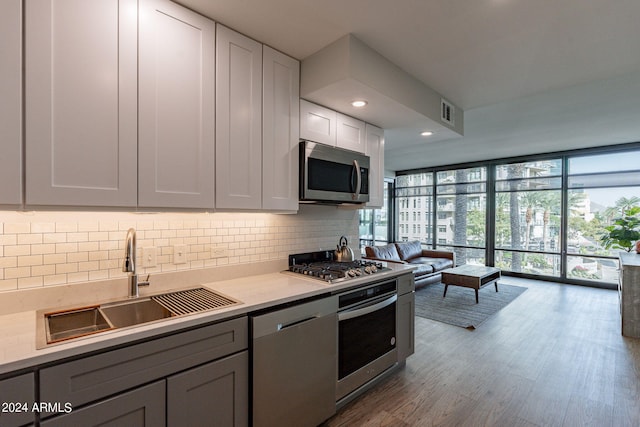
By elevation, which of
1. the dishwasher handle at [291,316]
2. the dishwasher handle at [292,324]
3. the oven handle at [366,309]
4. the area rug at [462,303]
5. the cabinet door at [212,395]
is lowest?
the area rug at [462,303]

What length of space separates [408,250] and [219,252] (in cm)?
501

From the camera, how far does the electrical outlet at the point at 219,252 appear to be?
205 cm

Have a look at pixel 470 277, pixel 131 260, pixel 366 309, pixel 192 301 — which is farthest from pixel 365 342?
pixel 470 277

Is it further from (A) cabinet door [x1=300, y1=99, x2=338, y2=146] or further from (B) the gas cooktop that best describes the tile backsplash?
(A) cabinet door [x1=300, y1=99, x2=338, y2=146]

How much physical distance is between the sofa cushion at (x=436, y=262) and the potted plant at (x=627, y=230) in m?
2.61

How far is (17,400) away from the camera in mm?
960

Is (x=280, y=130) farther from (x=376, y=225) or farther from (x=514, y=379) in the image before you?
(x=376, y=225)

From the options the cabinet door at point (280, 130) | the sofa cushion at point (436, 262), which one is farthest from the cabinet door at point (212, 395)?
the sofa cushion at point (436, 262)

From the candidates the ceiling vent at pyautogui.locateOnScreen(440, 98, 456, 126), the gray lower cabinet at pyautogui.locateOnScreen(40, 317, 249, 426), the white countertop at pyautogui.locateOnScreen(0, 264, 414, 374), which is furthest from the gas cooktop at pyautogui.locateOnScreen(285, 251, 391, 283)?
the ceiling vent at pyautogui.locateOnScreen(440, 98, 456, 126)

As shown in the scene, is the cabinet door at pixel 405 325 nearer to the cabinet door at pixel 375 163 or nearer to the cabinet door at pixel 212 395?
the cabinet door at pixel 375 163

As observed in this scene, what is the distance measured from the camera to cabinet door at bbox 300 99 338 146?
2.24 meters

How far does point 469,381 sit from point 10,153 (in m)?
3.18

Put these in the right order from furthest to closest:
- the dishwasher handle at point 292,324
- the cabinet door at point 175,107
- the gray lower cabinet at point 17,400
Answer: the dishwasher handle at point 292,324, the cabinet door at point 175,107, the gray lower cabinet at point 17,400

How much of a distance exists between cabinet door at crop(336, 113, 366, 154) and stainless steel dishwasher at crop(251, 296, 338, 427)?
4.29 ft
